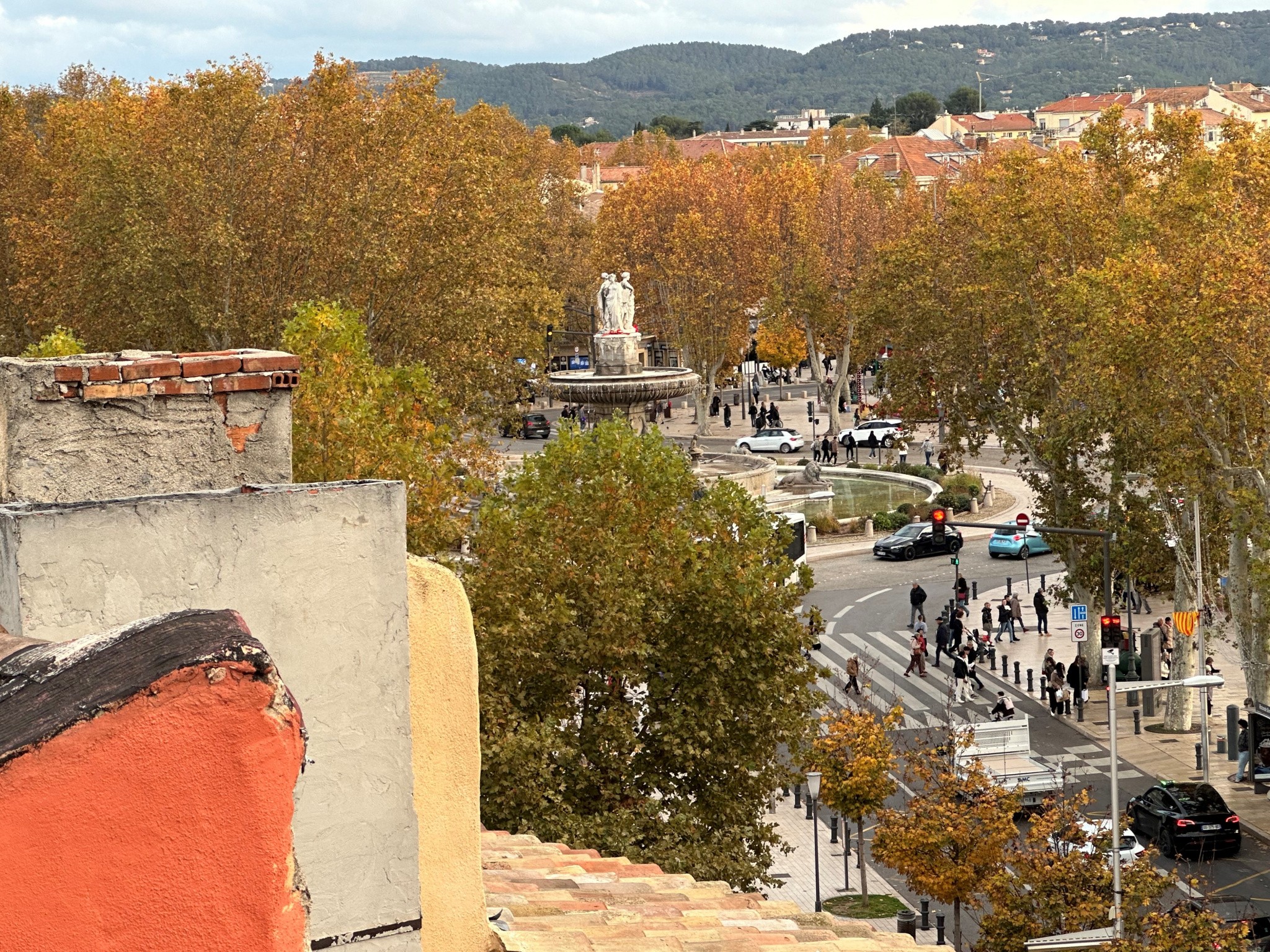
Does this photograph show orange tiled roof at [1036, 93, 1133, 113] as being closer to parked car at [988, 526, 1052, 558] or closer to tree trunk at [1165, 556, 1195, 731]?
parked car at [988, 526, 1052, 558]

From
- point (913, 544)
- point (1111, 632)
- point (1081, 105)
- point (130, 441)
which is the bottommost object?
point (913, 544)

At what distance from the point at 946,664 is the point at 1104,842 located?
1552 cm

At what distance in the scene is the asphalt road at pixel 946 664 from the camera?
23688 millimetres

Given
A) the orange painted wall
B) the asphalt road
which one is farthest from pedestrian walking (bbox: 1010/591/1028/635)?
the orange painted wall

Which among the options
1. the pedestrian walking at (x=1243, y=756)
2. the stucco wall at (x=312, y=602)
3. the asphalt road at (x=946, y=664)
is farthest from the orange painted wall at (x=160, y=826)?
the pedestrian walking at (x=1243, y=756)

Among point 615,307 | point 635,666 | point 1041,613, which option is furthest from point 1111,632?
point 615,307

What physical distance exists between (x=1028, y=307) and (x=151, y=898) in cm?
3436

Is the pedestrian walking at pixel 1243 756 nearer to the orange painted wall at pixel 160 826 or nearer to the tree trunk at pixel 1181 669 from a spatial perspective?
the tree trunk at pixel 1181 669

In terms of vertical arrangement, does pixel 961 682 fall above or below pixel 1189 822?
below

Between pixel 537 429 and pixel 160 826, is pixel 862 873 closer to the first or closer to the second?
pixel 160 826

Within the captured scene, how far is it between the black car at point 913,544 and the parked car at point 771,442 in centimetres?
1544

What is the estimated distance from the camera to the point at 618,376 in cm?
4547

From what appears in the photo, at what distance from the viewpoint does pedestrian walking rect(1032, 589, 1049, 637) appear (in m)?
38.7

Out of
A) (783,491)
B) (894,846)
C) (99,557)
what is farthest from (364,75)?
(99,557)
